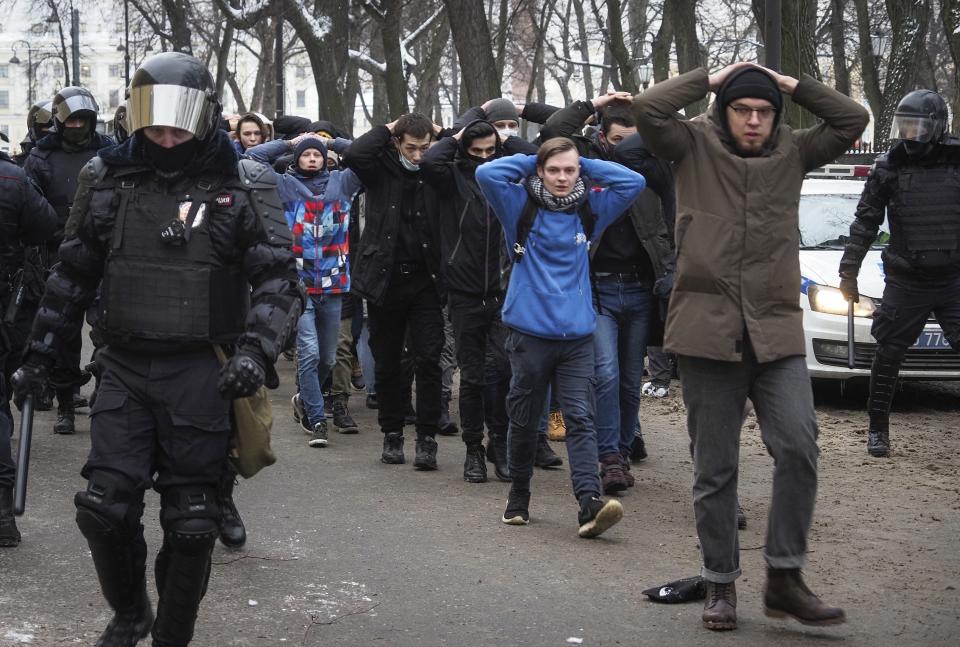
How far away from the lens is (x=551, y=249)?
23.3ft

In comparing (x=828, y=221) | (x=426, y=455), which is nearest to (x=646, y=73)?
(x=828, y=221)

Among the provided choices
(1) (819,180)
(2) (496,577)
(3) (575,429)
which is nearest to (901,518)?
(3) (575,429)

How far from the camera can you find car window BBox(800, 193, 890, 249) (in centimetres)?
1212

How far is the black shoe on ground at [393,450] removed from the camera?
29.5ft

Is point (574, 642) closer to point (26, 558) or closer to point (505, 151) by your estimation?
point (26, 558)

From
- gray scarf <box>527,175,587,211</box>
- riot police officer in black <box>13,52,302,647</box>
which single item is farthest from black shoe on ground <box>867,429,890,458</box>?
riot police officer in black <box>13,52,302,647</box>

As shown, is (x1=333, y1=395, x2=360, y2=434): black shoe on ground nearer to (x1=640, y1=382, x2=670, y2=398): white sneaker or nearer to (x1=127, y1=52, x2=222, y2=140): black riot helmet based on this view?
(x1=640, y1=382, x2=670, y2=398): white sneaker

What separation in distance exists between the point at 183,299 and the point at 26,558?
7.32 ft

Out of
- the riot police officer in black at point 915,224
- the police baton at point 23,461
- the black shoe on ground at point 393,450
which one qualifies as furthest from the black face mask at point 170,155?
the riot police officer in black at point 915,224

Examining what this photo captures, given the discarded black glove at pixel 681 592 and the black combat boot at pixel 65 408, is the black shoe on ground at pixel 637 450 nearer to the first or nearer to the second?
the discarded black glove at pixel 681 592

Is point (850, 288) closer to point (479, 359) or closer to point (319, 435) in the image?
point (479, 359)

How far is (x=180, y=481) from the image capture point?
4.75m

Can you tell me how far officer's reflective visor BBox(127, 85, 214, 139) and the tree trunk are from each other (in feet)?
47.4

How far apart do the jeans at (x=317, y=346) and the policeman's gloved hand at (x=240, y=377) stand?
4981mm
